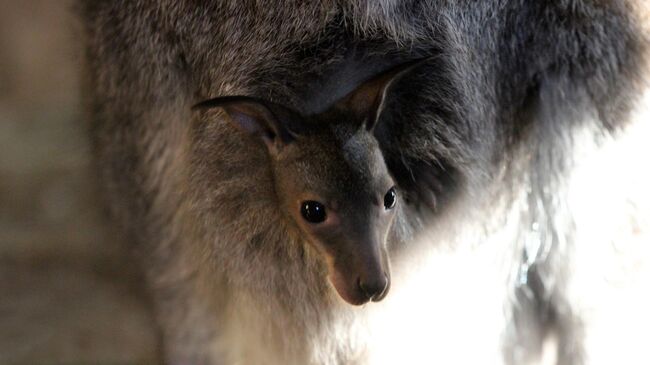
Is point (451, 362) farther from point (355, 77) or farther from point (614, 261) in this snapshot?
point (355, 77)

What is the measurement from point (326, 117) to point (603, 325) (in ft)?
1.85

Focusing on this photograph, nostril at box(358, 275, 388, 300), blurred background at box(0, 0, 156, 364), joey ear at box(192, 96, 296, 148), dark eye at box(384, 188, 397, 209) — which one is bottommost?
blurred background at box(0, 0, 156, 364)

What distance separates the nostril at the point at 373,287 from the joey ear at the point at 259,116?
0.57ft

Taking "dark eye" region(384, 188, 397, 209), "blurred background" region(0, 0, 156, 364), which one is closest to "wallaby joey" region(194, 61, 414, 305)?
"dark eye" region(384, 188, 397, 209)

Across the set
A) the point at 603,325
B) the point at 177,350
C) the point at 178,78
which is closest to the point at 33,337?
the point at 177,350

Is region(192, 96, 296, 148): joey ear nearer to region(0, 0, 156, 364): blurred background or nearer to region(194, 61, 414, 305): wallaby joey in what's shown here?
region(194, 61, 414, 305): wallaby joey

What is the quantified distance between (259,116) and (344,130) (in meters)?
0.09

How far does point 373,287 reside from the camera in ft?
3.77

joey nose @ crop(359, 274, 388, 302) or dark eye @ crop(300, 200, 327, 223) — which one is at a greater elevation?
dark eye @ crop(300, 200, 327, 223)

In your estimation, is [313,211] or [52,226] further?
[52,226]

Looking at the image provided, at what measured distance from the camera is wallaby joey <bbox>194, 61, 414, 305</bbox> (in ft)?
3.84

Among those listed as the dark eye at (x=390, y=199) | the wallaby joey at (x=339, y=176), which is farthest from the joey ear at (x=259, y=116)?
the dark eye at (x=390, y=199)

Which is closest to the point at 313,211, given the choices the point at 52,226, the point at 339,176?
the point at 339,176

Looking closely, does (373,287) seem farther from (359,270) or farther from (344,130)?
(344,130)
